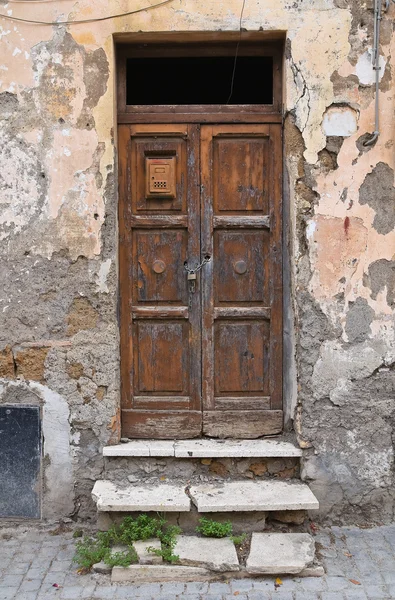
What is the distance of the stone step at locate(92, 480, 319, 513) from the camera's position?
3.85 m

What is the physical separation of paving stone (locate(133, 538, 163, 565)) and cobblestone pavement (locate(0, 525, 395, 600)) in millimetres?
122

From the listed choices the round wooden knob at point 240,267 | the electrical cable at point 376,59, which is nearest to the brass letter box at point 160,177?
the round wooden knob at point 240,267

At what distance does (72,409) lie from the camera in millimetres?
4254

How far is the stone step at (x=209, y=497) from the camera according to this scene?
385 cm

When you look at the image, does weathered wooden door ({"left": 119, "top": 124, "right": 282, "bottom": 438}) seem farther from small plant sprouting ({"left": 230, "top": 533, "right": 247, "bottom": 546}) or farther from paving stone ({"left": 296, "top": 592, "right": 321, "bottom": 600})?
paving stone ({"left": 296, "top": 592, "right": 321, "bottom": 600})

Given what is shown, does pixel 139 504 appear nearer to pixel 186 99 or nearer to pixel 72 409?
pixel 72 409

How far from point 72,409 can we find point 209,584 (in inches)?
54.6

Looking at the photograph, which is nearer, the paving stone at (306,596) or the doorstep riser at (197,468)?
the paving stone at (306,596)

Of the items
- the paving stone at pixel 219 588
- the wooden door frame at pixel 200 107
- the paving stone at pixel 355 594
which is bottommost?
the paving stone at pixel 355 594

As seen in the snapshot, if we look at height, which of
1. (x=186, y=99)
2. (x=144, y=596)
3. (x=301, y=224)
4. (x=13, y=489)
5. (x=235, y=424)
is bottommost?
(x=144, y=596)

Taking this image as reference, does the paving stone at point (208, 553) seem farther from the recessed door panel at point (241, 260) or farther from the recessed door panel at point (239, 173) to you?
the recessed door panel at point (239, 173)

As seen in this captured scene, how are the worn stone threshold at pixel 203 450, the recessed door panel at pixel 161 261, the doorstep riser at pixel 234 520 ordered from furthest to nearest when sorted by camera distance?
the recessed door panel at pixel 161 261
the worn stone threshold at pixel 203 450
the doorstep riser at pixel 234 520

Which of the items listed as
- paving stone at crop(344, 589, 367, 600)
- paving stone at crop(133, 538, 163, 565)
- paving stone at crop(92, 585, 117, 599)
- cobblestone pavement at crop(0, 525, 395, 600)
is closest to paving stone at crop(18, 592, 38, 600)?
cobblestone pavement at crop(0, 525, 395, 600)

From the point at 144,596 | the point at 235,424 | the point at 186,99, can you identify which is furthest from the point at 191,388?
the point at 186,99
